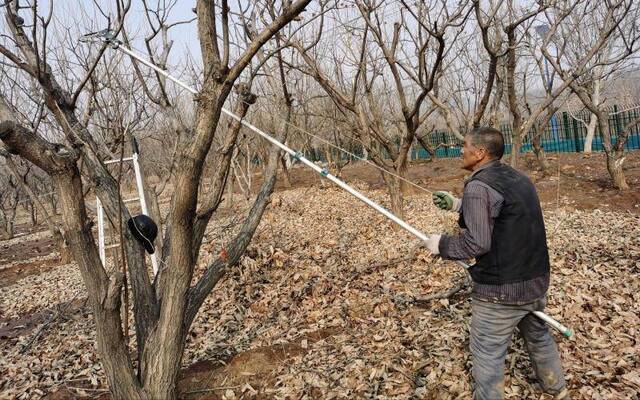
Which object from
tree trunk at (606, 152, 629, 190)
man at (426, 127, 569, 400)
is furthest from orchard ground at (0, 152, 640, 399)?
man at (426, 127, 569, 400)

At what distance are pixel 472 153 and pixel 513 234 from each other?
1.70 feet

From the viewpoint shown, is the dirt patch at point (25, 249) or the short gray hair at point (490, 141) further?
the dirt patch at point (25, 249)

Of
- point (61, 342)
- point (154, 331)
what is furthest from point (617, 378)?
point (61, 342)

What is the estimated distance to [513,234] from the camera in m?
2.49

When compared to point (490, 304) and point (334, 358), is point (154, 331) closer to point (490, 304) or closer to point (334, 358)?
point (334, 358)

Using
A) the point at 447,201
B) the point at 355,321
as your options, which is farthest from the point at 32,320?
the point at 447,201

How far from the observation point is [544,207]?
8773mm

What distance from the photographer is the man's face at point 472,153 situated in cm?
265

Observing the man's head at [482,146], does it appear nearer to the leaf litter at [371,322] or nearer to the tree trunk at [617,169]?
the leaf litter at [371,322]

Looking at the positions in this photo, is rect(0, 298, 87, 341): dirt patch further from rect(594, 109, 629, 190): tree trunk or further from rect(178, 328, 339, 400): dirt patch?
rect(594, 109, 629, 190): tree trunk

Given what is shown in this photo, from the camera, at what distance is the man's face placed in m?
2.65

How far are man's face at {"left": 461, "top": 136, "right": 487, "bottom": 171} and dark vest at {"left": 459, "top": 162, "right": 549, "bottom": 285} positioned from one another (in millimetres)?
101

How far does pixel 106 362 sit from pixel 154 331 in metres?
0.34

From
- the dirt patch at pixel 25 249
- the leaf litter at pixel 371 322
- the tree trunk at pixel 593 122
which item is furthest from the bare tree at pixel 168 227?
the tree trunk at pixel 593 122
